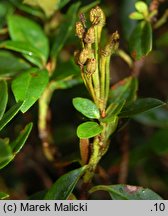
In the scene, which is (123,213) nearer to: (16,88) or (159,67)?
(16,88)

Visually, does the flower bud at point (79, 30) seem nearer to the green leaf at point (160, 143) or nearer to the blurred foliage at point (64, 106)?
the blurred foliage at point (64, 106)

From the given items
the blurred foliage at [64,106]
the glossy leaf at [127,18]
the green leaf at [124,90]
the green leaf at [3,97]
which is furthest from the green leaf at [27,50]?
the glossy leaf at [127,18]

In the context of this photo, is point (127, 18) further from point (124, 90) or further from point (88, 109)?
point (88, 109)

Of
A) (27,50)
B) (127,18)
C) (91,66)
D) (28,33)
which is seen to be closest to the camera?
(91,66)

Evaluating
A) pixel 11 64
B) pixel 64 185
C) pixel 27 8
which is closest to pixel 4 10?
pixel 27 8

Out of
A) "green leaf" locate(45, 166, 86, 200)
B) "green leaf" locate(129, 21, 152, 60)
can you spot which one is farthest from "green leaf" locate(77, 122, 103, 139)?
"green leaf" locate(129, 21, 152, 60)
